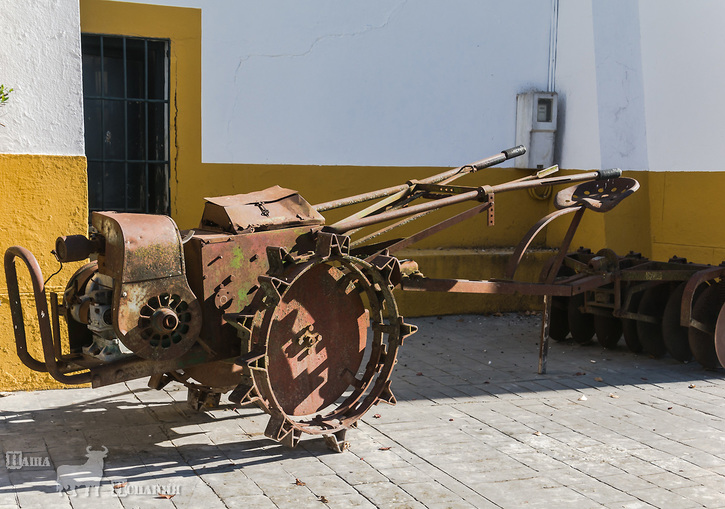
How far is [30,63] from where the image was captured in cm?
538

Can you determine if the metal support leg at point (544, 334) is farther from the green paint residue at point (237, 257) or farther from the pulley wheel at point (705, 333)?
the green paint residue at point (237, 257)

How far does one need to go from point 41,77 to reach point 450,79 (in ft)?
13.9

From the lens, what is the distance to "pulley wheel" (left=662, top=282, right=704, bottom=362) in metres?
6.60

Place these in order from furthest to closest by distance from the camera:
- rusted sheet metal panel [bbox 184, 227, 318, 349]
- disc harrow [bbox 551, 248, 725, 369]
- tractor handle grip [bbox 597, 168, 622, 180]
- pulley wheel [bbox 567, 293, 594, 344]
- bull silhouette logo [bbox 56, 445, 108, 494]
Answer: pulley wheel [bbox 567, 293, 594, 344] < disc harrow [bbox 551, 248, 725, 369] < tractor handle grip [bbox 597, 168, 622, 180] < rusted sheet metal panel [bbox 184, 227, 318, 349] < bull silhouette logo [bbox 56, 445, 108, 494]

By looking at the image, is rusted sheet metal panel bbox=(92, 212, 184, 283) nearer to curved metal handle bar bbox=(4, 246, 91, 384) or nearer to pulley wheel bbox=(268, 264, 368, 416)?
curved metal handle bar bbox=(4, 246, 91, 384)

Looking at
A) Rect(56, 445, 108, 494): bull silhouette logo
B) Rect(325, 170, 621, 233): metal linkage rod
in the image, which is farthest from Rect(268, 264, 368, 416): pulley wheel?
Rect(56, 445, 108, 494): bull silhouette logo

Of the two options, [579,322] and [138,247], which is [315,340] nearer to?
[138,247]

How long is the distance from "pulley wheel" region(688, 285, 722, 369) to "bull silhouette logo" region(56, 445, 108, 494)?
445 cm

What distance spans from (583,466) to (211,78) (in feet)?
15.4

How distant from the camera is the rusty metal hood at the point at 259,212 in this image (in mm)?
4469

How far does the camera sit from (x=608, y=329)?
714cm

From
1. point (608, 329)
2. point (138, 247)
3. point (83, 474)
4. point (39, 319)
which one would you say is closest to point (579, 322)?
point (608, 329)

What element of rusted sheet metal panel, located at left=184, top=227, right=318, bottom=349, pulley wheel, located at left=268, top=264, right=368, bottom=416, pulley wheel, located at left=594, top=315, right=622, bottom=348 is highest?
rusted sheet metal panel, located at left=184, top=227, right=318, bottom=349

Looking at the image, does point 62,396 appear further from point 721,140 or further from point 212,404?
point 721,140
